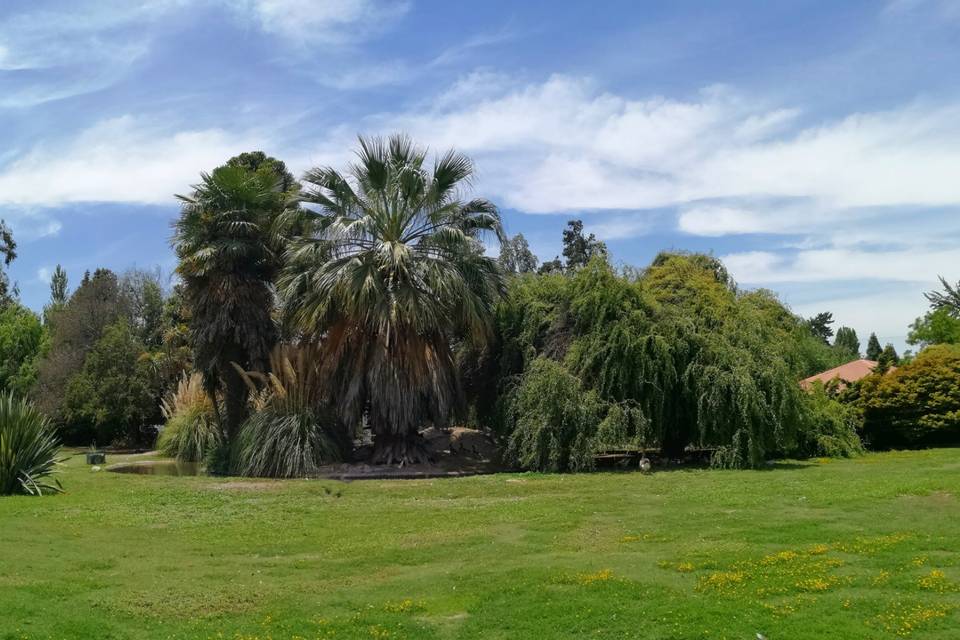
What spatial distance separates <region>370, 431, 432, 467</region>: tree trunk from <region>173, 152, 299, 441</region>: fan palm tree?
19.0 ft

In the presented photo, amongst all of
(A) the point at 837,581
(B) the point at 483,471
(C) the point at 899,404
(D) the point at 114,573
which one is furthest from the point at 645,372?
(D) the point at 114,573

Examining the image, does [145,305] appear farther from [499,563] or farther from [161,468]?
[499,563]

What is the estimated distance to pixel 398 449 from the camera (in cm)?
2306

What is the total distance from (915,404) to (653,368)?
468 inches

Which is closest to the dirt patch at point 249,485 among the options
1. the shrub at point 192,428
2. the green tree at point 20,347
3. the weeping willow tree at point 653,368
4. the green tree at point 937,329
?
the weeping willow tree at point 653,368

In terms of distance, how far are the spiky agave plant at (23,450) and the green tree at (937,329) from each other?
52.2 meters

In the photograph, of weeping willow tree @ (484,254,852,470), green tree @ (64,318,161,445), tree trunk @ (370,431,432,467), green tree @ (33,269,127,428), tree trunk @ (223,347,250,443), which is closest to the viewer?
weeping willow tree @ (484,254,852,470)

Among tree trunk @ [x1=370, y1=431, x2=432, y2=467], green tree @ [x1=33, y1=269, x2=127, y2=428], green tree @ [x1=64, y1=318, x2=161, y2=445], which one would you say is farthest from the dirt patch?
green tree @ [x1=33, y1=269, x2=127, y2=428]

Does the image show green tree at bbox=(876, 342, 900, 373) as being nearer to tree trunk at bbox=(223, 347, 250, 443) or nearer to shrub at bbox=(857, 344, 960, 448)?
shrub at bbox=(857, 344, 960, 448)

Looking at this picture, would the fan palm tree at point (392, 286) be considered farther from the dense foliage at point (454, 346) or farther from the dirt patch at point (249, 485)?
the dirt patch at point (249, 485)

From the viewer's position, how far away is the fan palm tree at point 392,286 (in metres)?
22.3

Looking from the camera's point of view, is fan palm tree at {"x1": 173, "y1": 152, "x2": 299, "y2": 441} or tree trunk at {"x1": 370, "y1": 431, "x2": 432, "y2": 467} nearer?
tree trunk at {"x1": 370, "y1": 431, "x2": 432, "y2": 467}

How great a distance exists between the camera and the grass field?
7.32 metres

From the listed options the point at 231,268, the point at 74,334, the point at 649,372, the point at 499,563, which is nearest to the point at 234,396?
the point at 231,268
